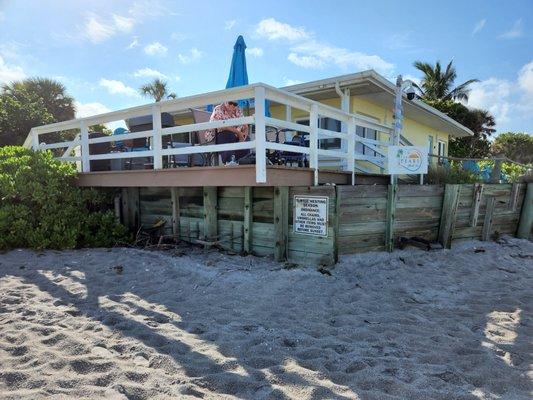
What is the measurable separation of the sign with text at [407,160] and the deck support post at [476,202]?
1.49m

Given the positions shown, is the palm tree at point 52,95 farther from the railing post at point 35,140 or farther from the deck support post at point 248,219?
the deck support post at point 248,219

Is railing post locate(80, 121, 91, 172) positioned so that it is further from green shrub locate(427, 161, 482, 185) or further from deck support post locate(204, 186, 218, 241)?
green shrub locate(427, 161, 482, 185)

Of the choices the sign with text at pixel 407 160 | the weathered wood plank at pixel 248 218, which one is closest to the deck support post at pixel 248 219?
the weathered wood plank at pixel 248 218

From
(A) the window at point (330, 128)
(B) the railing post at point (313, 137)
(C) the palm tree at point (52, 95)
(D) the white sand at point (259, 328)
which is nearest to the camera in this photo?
(D) the white sand at point (259, 328)

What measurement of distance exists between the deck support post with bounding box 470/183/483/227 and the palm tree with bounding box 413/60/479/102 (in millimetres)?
26786

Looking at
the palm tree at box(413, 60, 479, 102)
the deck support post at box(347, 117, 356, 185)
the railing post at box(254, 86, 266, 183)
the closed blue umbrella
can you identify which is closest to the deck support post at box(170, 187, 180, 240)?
the closed blue umbrella

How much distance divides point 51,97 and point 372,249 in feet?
72.0

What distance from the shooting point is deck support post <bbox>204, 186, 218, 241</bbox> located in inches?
269

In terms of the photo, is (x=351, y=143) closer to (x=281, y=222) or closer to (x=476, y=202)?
(x=281, y=222)

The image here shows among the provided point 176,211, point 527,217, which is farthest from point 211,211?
point 527,217

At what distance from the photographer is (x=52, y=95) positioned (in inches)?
862

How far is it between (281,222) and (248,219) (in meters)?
0.68

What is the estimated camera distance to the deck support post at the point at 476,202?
7.59 m

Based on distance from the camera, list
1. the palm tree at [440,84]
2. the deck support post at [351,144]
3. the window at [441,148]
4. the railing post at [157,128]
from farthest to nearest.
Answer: the palm tree at [440,84] < the window at [441,148] < the deck support post at [351,144] < the railing post at [157,128]
